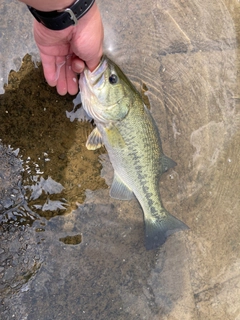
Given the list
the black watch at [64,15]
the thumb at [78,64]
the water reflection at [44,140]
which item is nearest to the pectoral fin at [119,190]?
the water reflection at [44,140]

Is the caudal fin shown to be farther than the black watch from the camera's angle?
Yes

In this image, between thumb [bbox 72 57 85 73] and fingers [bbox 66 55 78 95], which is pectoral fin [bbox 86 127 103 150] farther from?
thumb [bbox 72 57 85 73]

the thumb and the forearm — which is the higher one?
the forearm

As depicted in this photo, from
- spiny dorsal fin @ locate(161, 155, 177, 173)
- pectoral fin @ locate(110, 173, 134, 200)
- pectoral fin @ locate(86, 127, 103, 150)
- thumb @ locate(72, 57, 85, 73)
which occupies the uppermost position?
thumb @ locate(72, 57, 85, 73)

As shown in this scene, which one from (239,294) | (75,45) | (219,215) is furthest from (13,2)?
(239,294)

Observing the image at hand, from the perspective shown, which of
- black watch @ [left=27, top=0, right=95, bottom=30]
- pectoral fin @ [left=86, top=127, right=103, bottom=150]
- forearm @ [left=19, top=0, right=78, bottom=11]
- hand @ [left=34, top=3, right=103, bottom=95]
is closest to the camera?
forearm @ [left=19, top=0, right=78, bottom=11]

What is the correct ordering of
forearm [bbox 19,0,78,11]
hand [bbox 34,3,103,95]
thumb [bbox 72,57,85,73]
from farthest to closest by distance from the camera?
thumb [bbox 72,57,85,73]
hand [bbox 34,3,103,95]
forearm [bbox 19,0,78,11]

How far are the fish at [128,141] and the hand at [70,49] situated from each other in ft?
0.37

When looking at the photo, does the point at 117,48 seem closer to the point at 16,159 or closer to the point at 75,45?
the point at 75,45

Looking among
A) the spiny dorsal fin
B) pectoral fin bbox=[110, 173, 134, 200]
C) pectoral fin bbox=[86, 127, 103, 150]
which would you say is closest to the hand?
pectoral fin bbox=[86, 127, 103, 150]

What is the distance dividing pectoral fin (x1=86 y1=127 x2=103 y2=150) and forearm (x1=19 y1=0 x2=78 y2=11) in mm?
1037

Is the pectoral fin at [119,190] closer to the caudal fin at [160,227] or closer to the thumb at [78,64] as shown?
the caudal fin at [160,227]

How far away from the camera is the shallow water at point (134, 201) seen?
2.81 m

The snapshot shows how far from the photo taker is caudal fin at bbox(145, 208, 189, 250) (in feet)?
9.47
